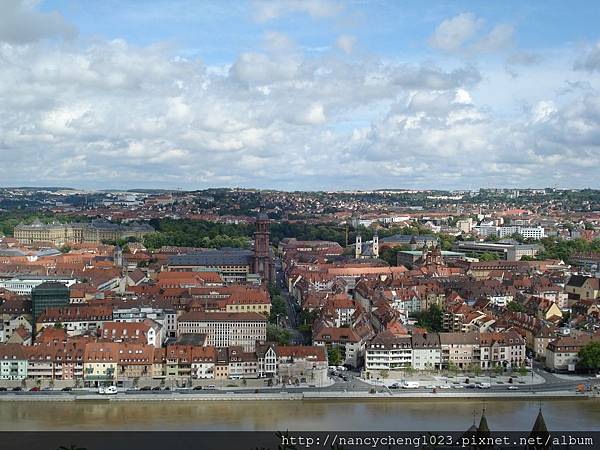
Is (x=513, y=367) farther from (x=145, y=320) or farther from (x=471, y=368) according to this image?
(x=145, y=320)

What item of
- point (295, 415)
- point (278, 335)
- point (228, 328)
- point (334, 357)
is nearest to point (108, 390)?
point (295, 415)

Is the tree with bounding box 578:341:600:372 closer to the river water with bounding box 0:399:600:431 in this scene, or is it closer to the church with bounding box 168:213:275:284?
the river water with bounding box 0:399:600:431

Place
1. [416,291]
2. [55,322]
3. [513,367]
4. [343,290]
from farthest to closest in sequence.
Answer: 1. [343,290]
2. [416,291]
3. [55,322]
4. [513,367]

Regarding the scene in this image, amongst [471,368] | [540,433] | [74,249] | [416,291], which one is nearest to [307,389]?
[471,368]

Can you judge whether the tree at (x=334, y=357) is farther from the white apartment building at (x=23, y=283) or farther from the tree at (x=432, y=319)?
the white apartment building at (x=23, y=283)

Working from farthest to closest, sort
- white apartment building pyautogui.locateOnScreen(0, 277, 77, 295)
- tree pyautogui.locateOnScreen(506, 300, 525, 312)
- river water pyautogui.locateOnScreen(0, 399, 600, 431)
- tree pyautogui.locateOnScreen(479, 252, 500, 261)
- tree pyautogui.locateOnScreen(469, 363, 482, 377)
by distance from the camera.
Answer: tree pyautogui.locateOnScreen(479, 252, 500, 261), white apartment building pyautogui.locateOnScreen(0, 277, 77, 295), tree pyautogui.locateOnScreen(506, 300, 525, 312), tree pyautogui.locateOnScreen(469, 363, 482, 377), river water pyautogui.locateOnScreen(0, 399, 600, 431)

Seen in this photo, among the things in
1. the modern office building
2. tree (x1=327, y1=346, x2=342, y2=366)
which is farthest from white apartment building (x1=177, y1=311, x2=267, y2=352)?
the modern office building
